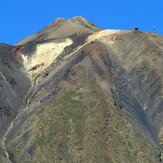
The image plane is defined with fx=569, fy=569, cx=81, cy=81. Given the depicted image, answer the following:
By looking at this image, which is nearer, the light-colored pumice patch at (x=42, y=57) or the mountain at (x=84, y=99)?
the mountain at (x=84, y=99)

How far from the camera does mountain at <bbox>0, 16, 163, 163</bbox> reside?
91812 millimetres

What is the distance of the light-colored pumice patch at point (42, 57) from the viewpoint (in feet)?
477

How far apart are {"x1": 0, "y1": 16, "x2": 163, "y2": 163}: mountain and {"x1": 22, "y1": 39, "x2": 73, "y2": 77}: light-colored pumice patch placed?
0.26 m

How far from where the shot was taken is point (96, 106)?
333 ft

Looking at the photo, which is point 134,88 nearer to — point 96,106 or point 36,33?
point 96,106

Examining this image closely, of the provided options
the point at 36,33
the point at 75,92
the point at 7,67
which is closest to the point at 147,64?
the point at 75,92

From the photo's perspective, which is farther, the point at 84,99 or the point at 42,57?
the point at 42,57

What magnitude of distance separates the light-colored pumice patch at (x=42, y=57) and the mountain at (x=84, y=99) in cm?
26

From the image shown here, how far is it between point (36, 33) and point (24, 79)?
164 feet

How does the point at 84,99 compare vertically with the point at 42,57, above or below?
below

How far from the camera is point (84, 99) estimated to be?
105062 mm

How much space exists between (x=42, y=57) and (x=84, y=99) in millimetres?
49054

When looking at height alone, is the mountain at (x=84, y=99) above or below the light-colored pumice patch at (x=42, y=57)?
below

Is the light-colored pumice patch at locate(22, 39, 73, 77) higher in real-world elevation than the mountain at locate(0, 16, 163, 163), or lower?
higher
